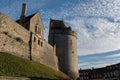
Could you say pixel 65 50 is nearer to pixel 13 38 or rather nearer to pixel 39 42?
pixel 39 42

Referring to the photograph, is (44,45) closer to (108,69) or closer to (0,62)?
(0,62)

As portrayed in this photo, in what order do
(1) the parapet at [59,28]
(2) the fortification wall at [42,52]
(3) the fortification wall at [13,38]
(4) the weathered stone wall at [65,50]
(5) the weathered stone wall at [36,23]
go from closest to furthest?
(3) the fortification wall at [13,38], (2) the fortification wall at [42,52], (5) the weathered stone wall at [36,23], (4) the weathered stone wall at [65,50], (1) the parapet at [59,28]

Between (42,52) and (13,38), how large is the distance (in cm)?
899

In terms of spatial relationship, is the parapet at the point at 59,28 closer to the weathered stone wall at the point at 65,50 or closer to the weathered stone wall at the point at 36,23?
the weathered stone wall at the point at 65,50

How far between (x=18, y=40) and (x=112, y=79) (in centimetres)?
3714

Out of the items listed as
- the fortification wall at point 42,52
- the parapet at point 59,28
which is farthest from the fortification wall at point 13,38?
the parapet at point 59,28

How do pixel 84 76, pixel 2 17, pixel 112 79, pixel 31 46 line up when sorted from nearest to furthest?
pixel 2 17 → pixel 31 46 → pixel 112 79 → pixel 84 76

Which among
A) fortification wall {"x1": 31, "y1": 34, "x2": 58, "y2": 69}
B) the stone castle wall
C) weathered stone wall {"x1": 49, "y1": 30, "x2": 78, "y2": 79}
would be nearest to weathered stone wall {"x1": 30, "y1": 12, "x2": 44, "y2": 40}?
the stone castle wall

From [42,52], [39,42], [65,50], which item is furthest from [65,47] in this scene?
[39,42]

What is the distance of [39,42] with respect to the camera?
105ft

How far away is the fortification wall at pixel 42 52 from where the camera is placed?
3002 centimetres

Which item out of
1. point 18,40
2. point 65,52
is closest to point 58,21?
point 65,52

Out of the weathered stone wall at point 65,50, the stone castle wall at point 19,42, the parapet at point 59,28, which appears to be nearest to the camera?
the stone castle wall at point 19,42

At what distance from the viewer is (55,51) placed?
40.8 metres
